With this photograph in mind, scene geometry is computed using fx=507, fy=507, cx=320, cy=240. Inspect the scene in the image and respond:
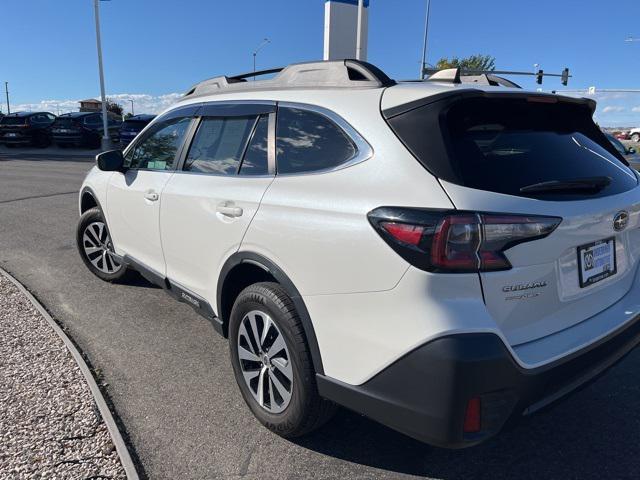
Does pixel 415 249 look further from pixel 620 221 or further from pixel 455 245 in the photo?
pixel 620 221

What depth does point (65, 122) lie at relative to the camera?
78.3 ft

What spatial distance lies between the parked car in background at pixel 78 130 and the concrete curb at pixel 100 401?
72.2 ft

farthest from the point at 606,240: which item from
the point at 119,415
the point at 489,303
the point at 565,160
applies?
the point at 119,415

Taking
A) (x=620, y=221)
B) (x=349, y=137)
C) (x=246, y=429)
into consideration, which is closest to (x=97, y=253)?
(x=246, y=429)

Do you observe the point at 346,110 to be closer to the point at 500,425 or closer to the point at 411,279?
the point at 411,279

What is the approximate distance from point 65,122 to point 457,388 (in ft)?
85.4

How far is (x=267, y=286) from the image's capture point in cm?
253

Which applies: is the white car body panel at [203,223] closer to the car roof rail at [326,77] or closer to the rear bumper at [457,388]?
the car roof rail at [326,77]

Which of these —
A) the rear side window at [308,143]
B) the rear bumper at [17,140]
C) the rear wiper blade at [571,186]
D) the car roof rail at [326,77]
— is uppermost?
the car roof rail at [326,77]

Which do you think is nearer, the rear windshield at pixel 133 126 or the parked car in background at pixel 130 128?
the parked car in background at pixel 130 128

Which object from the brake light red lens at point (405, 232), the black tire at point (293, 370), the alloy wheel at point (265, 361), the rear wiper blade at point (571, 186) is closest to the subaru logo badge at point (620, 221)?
the rear wiper blade at point (571, 186)

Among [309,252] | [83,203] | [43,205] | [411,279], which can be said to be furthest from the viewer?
[43,205]

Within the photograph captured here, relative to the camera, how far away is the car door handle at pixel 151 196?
359cm

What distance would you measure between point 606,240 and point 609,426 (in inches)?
45.0
